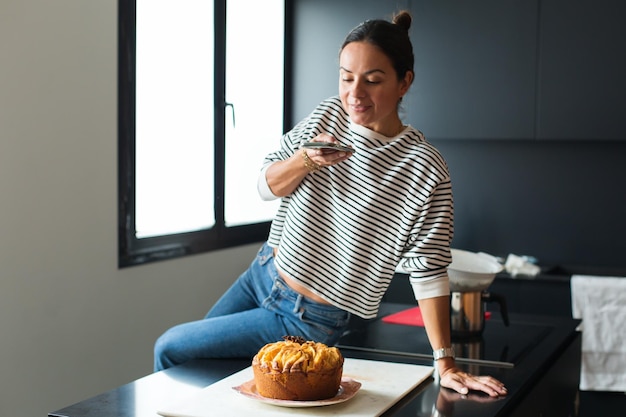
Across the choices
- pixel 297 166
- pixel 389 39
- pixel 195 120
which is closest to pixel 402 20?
pixel 389 39

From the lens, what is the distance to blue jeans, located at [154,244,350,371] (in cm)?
198

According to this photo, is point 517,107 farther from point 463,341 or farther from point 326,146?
point 326,146

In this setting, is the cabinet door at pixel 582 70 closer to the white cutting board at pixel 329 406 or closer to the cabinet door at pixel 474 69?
the cabinet door at pixel 474 69

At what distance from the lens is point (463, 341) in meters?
2.20

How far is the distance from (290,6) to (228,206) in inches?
42.7

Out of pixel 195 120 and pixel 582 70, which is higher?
pixel 582 70

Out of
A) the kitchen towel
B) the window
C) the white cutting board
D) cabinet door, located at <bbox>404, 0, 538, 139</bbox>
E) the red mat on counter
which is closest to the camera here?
the white cutting board

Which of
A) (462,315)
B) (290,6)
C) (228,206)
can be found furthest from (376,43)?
(290,6)

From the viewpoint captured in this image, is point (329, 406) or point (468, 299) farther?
point (468, 299)

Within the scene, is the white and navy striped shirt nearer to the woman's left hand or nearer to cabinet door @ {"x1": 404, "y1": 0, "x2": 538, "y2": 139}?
the woman's left hand

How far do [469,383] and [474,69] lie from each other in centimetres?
244

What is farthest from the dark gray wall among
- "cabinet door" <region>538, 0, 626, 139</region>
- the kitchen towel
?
the kitchen towel

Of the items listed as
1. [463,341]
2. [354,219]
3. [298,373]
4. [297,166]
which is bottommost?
[463,341]

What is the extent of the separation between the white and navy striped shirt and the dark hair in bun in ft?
0.56
